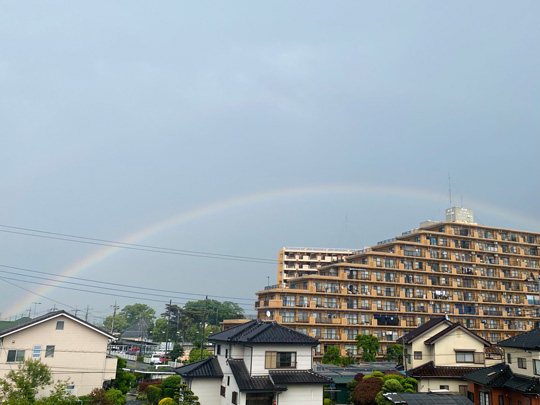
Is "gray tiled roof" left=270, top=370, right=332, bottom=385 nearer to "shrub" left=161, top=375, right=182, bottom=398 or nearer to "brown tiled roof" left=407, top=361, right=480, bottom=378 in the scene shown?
"shrub" left=161, top=375, right=182, bottom=398

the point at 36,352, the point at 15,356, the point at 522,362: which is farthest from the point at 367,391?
the point at 15,356

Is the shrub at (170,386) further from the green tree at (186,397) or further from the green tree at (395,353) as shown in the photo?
the green tree at (395,353)

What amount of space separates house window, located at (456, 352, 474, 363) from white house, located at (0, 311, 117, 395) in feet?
100

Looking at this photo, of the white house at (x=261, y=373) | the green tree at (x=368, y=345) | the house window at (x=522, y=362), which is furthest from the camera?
the green tree at (x=368, y=345)

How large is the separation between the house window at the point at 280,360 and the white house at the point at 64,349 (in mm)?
13774

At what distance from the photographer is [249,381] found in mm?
→ 29000

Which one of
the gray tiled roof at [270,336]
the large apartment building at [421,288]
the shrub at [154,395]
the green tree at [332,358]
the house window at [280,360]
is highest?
the large apartment building at [421,288]

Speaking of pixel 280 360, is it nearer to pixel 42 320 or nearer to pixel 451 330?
pixel 42 320

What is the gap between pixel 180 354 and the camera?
72125mm

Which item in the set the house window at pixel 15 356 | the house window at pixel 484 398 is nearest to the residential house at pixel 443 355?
the house window at pixel 484 398

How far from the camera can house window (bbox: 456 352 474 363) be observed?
40.2 m

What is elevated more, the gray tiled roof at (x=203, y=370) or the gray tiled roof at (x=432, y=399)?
A: the gray tiled roof at (x=203, y=370)

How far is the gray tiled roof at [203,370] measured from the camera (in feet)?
103

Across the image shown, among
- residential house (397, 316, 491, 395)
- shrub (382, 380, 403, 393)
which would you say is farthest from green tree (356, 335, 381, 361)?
shrub (382, 380, 403, 393)
